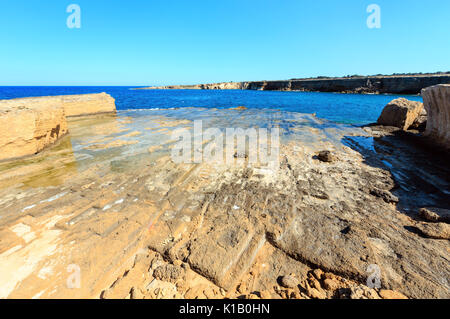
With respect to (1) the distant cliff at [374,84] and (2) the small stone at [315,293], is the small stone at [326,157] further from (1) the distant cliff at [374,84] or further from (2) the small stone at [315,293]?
(1) the distant cliff at [374,84]

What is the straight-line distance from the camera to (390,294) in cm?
190

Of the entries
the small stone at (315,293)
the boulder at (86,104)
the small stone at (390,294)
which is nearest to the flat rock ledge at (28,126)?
the boulder at (86,104)

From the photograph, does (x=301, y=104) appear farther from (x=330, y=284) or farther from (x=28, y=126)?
(x=330, y=284)

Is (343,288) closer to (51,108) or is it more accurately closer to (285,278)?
(285,278)

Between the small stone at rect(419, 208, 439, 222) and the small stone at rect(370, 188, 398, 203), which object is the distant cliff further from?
the small stone at rect(419, 208, 439, 222)

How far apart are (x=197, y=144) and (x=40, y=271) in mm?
5470

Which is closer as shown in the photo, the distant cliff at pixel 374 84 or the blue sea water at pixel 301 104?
the blue sea water at pixel 301 104

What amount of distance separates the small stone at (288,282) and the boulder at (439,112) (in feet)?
28.0

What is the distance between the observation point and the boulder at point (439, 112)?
6.79m

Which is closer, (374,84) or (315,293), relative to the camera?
(315,293)

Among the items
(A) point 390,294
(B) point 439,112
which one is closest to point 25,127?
(A) point 390,294

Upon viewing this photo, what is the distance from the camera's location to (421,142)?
792 centimetres

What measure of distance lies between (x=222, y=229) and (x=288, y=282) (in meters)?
1.10
